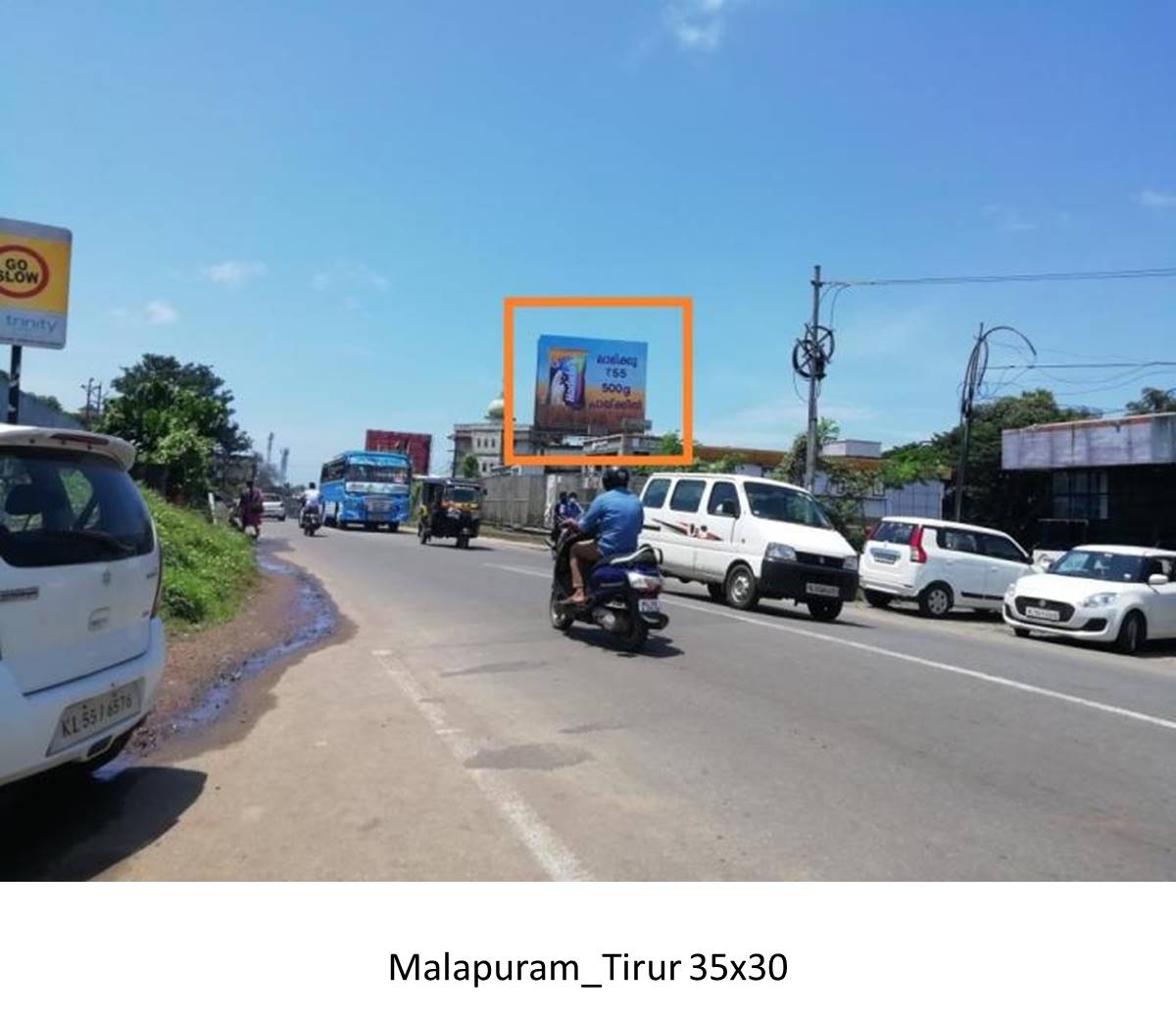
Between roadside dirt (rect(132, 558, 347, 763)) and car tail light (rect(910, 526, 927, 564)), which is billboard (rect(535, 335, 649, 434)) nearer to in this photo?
car tail light (rect(910, 526, 927, 564))

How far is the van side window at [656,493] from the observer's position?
1594 cm

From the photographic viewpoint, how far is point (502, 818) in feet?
15.7

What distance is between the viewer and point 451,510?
98.0ft

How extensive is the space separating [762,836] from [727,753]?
145 cm

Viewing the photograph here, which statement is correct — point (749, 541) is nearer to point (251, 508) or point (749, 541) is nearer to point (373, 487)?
point (251, 508)

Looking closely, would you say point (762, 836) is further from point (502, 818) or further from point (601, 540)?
point (601, 540)

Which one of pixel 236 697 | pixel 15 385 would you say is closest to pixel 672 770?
pixel 236 697

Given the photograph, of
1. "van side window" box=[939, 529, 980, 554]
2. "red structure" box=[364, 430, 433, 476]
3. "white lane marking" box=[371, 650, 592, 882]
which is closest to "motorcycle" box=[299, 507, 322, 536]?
"van side window" box=[939, 529, 980, 554]

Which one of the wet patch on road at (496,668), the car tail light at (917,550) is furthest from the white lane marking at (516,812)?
the car tail light at (917,550)

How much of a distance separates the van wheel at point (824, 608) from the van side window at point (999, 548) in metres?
5.28

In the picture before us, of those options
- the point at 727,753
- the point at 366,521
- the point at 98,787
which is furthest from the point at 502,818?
the point at 366,521

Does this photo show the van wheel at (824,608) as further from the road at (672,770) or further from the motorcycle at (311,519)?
the motorcycle at (311,519)

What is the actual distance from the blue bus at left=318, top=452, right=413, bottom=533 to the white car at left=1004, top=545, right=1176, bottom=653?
2914cm

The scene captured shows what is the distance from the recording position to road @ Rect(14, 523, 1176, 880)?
14.2 ft
